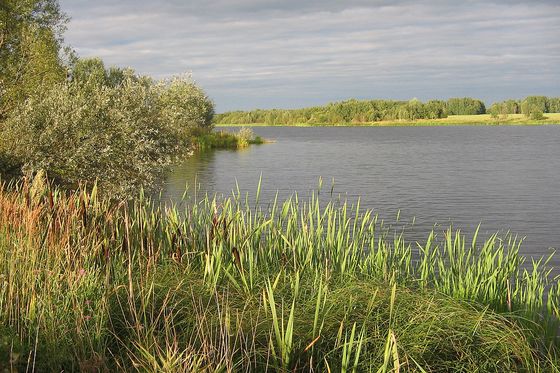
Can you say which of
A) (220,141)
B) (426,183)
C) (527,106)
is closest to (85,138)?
(426,183)

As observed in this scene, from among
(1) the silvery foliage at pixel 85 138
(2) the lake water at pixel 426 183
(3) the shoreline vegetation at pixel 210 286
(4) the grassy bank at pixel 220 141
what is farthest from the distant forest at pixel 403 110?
(3) the shoreline vegetation at pixel 210 286

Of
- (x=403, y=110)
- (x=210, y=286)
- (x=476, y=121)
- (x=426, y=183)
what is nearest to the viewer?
(x=210, y=286)

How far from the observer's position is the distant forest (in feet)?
533

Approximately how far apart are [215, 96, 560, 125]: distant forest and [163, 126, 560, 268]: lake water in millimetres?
107248

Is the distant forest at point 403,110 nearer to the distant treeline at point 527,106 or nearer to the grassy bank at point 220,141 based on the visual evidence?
the distant treeline at point 527,106

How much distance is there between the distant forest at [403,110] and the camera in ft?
533

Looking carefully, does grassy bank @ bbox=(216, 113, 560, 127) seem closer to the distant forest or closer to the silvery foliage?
the distant forest

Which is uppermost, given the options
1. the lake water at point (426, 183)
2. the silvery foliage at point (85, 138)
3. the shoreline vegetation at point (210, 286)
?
the silvery foliage at point (85, 138)

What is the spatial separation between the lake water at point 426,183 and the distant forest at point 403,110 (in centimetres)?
10725

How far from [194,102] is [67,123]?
41.8 meters

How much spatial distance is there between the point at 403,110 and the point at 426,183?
133 meters

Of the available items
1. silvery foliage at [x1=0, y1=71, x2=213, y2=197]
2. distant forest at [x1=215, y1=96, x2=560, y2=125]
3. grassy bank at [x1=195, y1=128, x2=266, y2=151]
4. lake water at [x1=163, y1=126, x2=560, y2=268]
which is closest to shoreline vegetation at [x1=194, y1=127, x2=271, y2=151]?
grassy bank at [x1=195, y1=128, x2=266, y2=151]

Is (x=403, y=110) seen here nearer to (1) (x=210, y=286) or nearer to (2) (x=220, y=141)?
(2) (x=220, y=141)

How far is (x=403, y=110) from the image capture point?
531 feet
